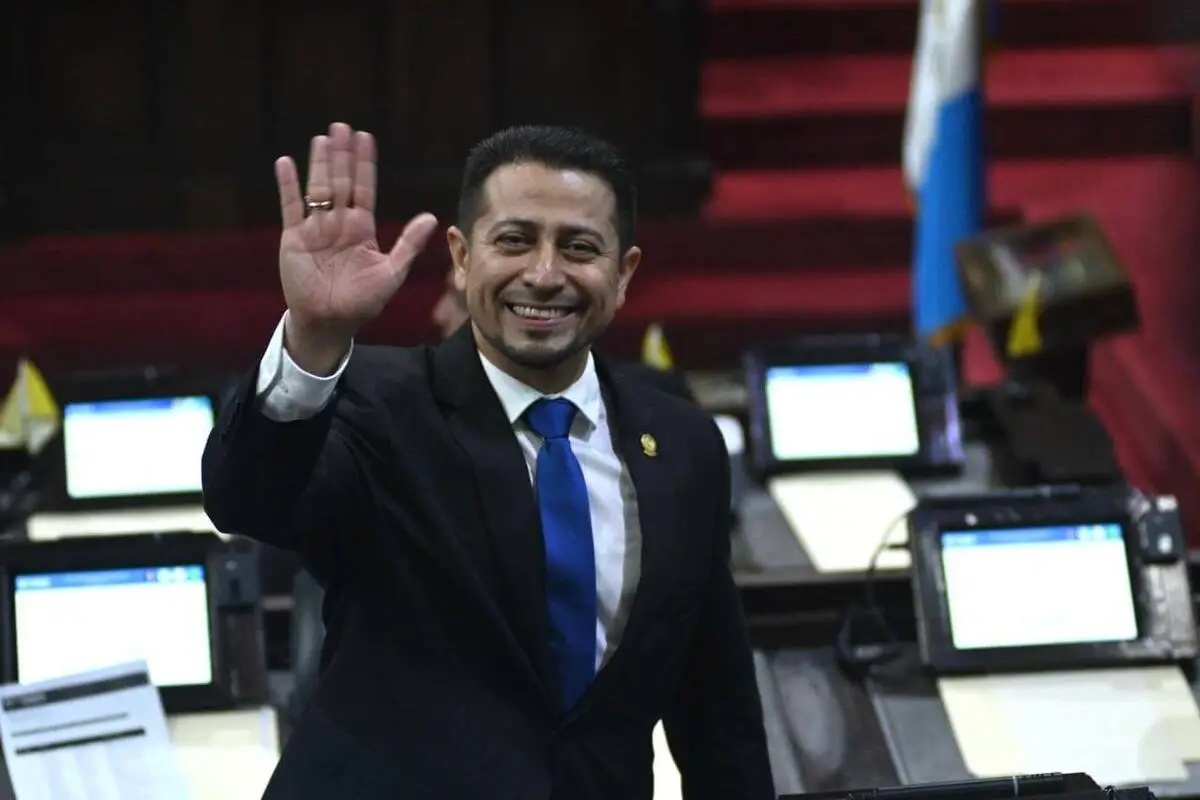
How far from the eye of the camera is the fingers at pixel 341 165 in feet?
4.51

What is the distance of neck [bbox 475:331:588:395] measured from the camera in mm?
1594

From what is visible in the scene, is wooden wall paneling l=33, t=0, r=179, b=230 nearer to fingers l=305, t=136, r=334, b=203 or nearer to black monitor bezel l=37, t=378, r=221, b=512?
black monitor bezel l=37, t=378, r=221, b=512

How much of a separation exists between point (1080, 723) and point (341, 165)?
1.48m

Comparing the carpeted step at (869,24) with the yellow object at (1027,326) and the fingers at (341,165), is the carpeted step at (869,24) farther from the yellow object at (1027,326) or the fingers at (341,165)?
the fingers at (341,165)

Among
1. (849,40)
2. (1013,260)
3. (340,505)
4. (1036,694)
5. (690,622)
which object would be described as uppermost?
(849,40)

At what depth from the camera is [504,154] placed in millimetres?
1560

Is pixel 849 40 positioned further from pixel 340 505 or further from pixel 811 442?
pixel 340 505

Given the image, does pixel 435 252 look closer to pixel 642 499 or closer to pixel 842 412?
pixel 842 412

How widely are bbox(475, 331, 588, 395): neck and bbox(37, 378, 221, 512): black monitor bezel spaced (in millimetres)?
1742

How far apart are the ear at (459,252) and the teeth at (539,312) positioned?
7cm

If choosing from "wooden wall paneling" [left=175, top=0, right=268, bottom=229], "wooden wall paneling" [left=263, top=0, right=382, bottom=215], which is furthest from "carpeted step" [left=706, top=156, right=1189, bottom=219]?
"wooden wall paneling" [left=175, top=0, right=268, bottom=229]

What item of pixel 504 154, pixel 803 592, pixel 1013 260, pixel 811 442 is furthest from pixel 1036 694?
pixel 1013 260

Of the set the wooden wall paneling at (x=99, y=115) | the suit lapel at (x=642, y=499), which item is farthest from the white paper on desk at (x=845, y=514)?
the wooden wall paneling at (x=99, y=115)

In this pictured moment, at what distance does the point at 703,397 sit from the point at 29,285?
2.54 meters
